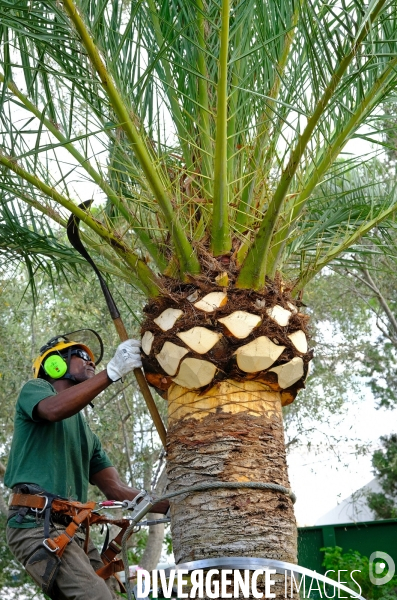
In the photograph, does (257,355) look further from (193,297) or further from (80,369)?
(80,369)

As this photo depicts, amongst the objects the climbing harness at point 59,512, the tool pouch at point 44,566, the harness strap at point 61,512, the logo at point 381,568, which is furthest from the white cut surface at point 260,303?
the logo at point 381,568

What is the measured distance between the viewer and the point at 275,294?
395 cm

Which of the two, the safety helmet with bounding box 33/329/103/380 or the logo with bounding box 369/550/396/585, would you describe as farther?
Result: the logo with bounding box 369/550/396/585

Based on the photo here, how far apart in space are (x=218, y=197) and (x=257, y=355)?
0.76 metres

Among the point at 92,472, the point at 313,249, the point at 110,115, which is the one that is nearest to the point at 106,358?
the point at 92,472

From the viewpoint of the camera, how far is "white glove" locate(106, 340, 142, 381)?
409cm

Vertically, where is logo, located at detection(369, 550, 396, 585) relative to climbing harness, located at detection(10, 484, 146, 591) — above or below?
above

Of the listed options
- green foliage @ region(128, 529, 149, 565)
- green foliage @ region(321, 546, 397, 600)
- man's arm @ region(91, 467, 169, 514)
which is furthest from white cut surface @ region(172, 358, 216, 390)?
green foliage @ region(128, 529, 149, 565)

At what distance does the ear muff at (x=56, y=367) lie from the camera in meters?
4.95

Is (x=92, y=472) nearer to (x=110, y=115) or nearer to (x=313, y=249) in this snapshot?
(x=313, y=249)

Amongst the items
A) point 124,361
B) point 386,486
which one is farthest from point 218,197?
point 386,486

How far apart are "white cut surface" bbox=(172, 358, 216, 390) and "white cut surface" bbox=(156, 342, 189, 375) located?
1.3 inches

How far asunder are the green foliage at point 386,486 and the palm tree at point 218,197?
1092 cm

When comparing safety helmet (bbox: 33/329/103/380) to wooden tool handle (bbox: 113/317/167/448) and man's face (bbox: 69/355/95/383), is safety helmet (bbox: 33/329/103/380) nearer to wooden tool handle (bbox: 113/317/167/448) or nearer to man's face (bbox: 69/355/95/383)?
man's face (bbox: 69/355/95/383)
